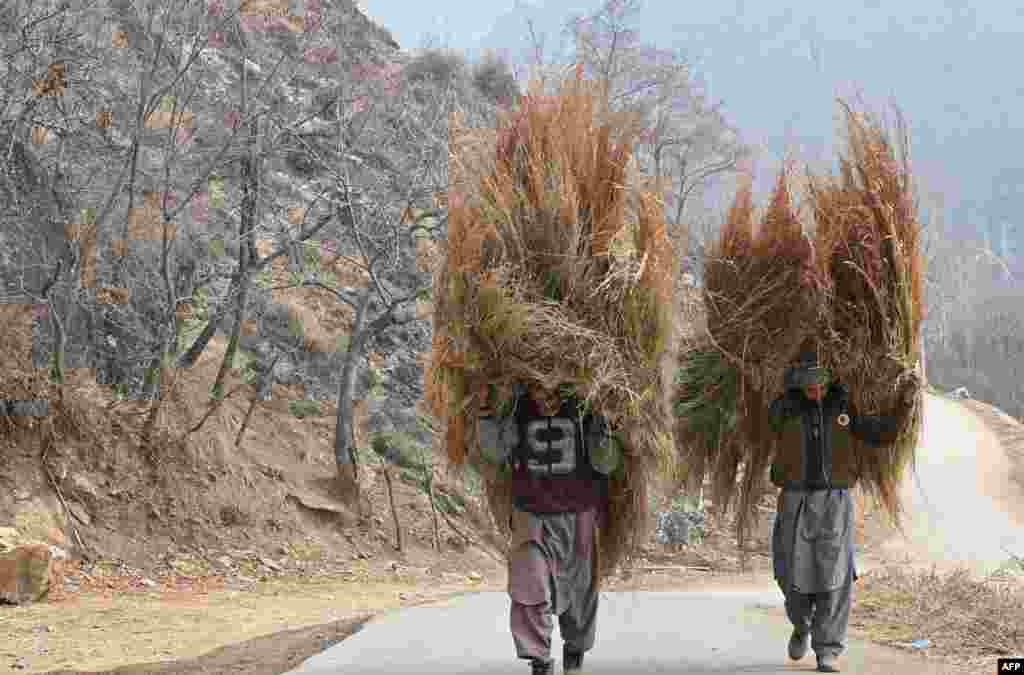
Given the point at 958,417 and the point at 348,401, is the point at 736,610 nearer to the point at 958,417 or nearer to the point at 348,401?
the point at 348,401

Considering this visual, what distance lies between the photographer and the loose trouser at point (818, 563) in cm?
583

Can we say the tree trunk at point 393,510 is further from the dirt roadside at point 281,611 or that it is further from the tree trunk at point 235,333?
the tree trunk at point 235,333

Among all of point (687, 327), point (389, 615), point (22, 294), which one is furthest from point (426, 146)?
point (687, 327)

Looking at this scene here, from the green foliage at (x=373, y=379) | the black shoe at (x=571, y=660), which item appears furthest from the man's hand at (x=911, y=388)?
the green foliage at (x=373, y=379)

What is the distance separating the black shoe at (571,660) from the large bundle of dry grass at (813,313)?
1407mm

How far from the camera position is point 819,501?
19.5 ft

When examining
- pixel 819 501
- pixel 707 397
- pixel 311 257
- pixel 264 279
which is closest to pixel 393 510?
pixel 264 279

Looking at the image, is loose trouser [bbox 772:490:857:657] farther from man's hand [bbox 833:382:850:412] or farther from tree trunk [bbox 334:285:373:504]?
tree trunk [bbox 334:285:373:504]

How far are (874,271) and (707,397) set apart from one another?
1196mm

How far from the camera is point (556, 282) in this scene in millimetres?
5492

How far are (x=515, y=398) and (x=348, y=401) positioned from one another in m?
10.5

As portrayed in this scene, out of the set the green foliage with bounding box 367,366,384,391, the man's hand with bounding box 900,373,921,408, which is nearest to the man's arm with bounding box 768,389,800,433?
the man's hand with bounding box 900,373,921,408

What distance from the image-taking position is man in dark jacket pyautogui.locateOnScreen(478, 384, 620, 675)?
5.48 metres

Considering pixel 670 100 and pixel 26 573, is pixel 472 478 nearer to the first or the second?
pixel 26 573
